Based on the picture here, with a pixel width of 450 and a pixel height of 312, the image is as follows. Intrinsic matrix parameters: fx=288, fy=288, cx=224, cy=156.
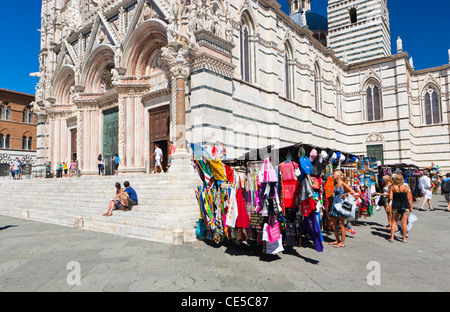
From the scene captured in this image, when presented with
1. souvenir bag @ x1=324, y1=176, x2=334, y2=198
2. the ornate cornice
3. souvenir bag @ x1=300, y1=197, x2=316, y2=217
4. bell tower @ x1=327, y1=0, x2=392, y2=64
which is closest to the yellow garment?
souvenir bag @ x1=300, y1=197, x2=316, y2=217

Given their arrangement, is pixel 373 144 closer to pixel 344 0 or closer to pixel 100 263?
pixel 344 0

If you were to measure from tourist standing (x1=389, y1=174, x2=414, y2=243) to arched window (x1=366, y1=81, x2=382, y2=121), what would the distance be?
75.1 feet

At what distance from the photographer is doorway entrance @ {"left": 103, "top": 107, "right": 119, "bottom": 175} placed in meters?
18.8

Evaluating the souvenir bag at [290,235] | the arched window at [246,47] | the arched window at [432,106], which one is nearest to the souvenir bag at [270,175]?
the souvenir bag at [290,235]

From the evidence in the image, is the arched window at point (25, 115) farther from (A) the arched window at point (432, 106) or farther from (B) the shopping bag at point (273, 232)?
(A) the arched window at point (432, 106)

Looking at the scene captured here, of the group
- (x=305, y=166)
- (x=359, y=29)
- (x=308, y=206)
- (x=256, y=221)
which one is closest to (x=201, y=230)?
(x=256, y=221)

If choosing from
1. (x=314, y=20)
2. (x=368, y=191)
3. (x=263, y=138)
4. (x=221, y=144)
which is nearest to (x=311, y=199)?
(x=368, y=191)

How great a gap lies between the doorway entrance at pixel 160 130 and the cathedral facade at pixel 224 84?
8 centimetres

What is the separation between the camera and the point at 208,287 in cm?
396

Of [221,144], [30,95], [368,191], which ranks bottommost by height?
[368,191]

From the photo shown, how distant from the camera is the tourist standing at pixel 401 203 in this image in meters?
6.78

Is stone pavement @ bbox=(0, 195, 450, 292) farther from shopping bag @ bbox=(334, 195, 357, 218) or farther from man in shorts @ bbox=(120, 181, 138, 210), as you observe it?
man in shorts @ bbox=(120, 181, 138, 210)

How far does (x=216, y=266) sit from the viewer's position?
16.0 feet

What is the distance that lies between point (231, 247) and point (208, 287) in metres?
2.35
